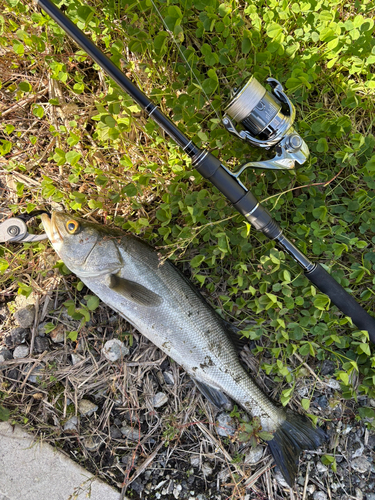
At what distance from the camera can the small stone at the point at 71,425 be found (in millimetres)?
2859

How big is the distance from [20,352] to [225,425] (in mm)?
1676

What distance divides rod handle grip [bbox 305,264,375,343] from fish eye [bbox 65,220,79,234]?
1.63 m

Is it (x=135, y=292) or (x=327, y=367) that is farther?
(x=327, y=367)

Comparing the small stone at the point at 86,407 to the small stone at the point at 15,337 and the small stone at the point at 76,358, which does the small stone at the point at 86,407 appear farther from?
the small stone at the point at 15,337

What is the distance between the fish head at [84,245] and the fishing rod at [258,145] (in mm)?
844

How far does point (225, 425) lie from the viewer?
9.32ft

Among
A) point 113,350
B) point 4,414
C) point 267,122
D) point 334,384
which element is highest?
point 267,122

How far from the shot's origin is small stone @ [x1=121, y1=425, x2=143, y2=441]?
286cm

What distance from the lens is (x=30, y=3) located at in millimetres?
2883

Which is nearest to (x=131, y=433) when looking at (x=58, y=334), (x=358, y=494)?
(x=58, y=334)

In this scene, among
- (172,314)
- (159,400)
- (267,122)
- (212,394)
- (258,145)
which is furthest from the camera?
(159,400)

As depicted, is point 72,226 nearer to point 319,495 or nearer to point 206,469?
point 206,469

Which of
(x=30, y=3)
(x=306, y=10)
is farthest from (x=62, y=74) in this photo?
(x=306, y=10)

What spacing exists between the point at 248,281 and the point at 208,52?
166cm
